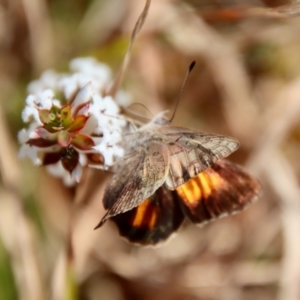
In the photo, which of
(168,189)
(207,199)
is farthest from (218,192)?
(168,189)

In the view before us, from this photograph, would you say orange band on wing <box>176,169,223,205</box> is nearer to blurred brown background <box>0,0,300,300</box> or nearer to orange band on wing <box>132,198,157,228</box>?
orange band on wing <box>132,198,157,228</box>

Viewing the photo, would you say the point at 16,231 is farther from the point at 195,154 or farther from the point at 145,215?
the point at 195,154

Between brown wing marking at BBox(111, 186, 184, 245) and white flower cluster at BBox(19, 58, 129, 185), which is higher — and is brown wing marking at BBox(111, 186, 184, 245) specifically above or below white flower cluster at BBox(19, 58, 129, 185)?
Answer: below

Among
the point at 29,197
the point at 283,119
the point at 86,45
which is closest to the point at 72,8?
the point at 86,45

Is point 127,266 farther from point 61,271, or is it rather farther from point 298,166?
point 298,166

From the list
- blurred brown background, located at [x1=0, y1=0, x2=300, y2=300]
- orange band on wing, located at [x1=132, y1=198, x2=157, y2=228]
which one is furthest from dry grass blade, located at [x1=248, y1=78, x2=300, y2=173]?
orange band on wing, located at [x1=132, y1=198, x2=157, y2=228]

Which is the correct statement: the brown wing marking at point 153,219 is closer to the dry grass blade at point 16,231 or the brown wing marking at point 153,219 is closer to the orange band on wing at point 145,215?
the orange band on wing at point 145,215

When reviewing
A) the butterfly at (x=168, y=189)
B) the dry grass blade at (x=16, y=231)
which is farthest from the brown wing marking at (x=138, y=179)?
the dry grass blade at (x=16, y=231)
